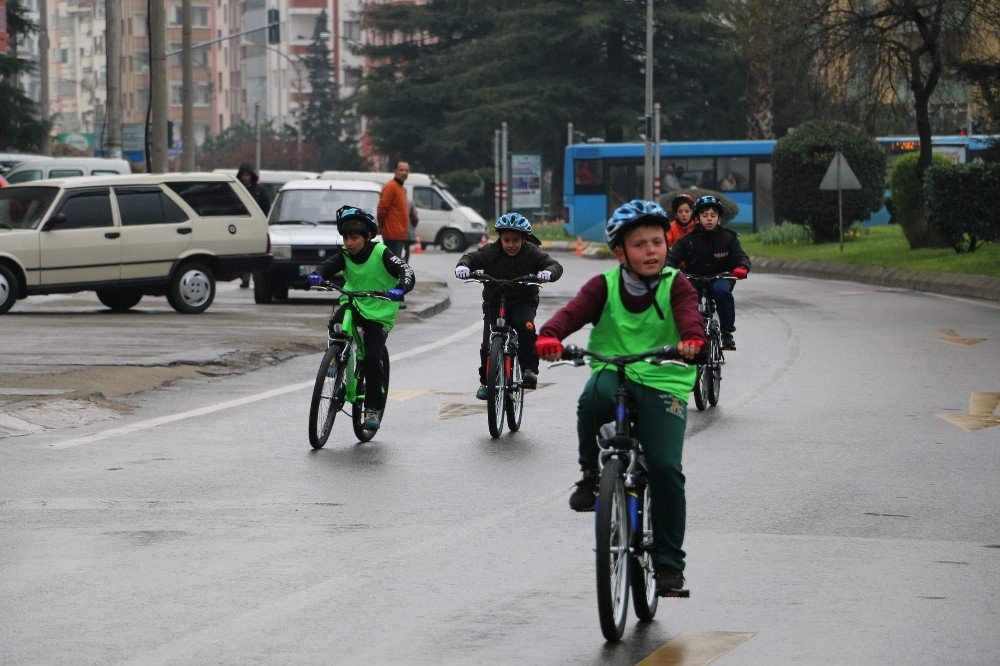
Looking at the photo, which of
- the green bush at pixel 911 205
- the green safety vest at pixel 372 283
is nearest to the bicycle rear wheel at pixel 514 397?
the green safety vest at pixel 372 283

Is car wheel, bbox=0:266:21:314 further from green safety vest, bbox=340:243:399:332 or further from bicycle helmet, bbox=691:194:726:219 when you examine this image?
green safety vest, bbox=340:243:399:332

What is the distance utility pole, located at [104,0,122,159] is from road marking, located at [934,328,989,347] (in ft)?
54.2

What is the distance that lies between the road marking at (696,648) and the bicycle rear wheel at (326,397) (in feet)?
17.5

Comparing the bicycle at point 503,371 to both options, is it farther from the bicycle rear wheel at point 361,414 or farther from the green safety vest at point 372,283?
the bicycle rear wheel at point 361,414

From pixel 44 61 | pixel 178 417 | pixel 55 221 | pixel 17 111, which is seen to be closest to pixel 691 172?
pixel 17 111

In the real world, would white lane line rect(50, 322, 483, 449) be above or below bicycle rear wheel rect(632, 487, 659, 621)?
below

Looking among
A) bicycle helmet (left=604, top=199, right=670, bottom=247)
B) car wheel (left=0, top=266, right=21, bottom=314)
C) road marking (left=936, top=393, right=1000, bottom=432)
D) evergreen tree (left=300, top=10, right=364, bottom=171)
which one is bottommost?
road marking (left=936, top=393, right=1000, bottom=432)

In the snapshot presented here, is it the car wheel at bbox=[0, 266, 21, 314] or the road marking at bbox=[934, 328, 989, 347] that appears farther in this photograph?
the car wheel at bbox=[0, 266, 21, 314]

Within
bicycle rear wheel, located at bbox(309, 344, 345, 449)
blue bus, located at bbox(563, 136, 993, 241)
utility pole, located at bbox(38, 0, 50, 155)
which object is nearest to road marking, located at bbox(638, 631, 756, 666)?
bicycle rear wheel, located at bbox(309, 344, 345, 449)

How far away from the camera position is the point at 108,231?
2342 centimetres

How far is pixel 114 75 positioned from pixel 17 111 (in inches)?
476

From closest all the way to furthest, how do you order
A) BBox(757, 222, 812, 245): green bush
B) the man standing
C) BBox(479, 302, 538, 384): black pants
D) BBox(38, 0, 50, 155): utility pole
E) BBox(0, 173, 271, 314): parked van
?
BBox(479, 302, 538, 384): black pants → BBox(0, 173, 271, 314): parked van → the man standing → BBox(757, 222, 812, 245): green bush → BBox(38, 0, 50, 155): utility pole

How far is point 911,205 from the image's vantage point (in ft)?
131

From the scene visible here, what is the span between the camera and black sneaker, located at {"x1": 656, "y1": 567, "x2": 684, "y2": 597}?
684 centimetres
